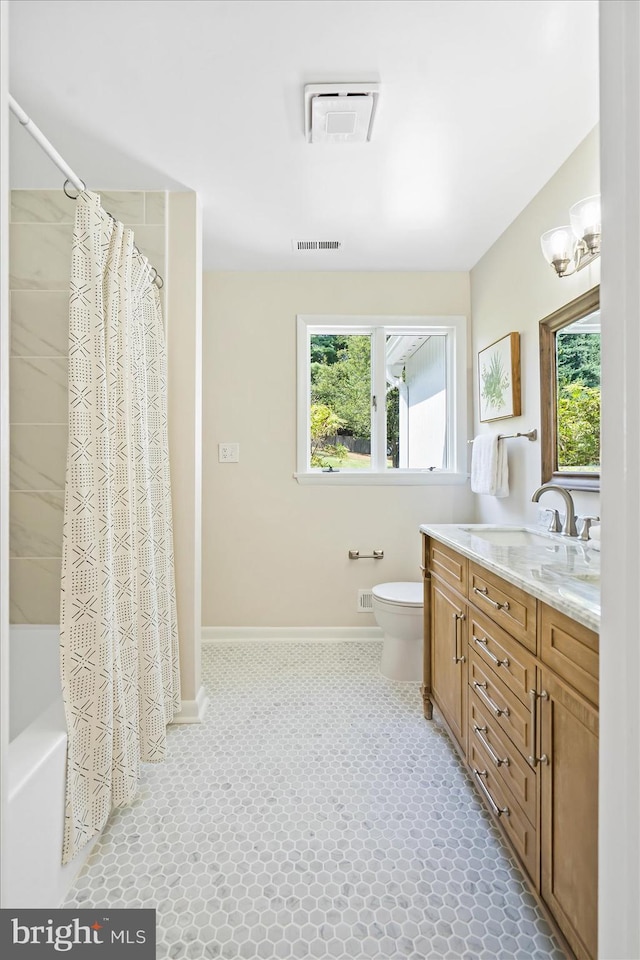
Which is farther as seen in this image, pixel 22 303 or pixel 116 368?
pixel 22 303

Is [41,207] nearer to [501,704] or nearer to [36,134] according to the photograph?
[36,134]

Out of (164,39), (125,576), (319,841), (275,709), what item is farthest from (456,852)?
(164,39)

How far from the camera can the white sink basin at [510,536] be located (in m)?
2.03

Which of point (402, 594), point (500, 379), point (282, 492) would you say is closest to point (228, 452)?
point (282, 492)

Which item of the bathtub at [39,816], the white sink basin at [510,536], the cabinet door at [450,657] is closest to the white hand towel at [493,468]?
the white sink basin at [510,536]

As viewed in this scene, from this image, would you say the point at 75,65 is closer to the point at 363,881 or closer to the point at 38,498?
the point at 38,498

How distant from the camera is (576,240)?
1.71 m

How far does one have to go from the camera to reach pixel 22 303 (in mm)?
2008

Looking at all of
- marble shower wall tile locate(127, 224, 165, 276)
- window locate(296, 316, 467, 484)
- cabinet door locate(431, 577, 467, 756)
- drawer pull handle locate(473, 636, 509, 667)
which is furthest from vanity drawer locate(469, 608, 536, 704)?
marble shower wall tile locate(127, 224, 165, 276)

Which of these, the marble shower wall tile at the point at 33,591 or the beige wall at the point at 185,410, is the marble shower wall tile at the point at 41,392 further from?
the marble shower wall tile at the point at 33,591

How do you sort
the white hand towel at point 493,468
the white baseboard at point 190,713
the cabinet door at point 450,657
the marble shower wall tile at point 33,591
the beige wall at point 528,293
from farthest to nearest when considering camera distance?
the white hand towel at point 493,468
the white baseboard at point 190,713
the marble shower wall tile at point 33,591
the beige wall at point 528,293
the cabinet door at point 450,657

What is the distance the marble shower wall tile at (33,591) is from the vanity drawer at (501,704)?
1.70 meters

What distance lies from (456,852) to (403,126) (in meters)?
2.40

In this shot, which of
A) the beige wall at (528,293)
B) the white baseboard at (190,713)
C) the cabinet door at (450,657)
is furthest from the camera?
the white baseboard at (190,713)
